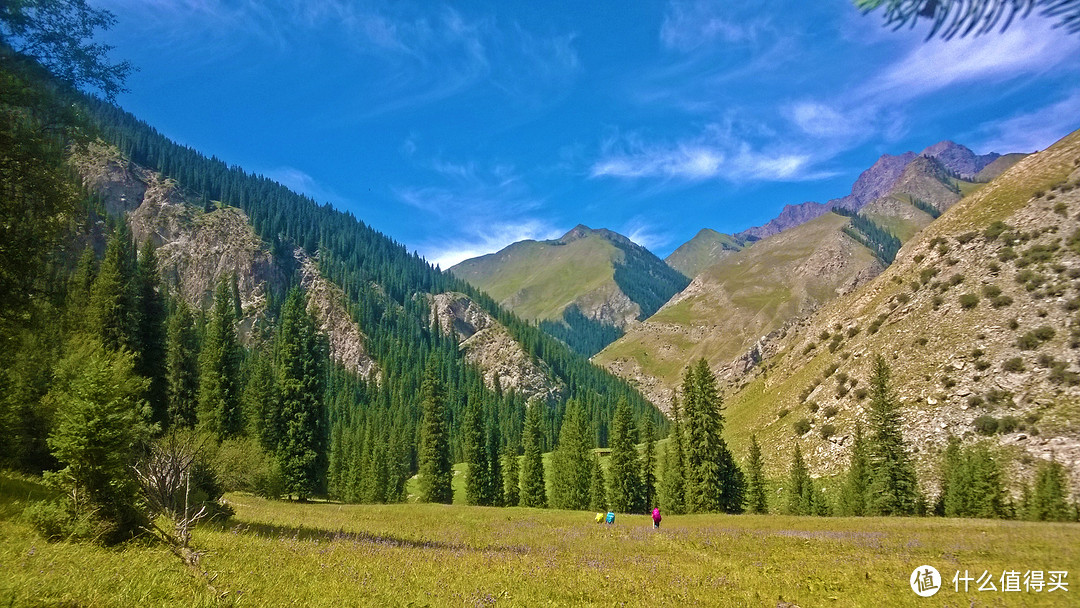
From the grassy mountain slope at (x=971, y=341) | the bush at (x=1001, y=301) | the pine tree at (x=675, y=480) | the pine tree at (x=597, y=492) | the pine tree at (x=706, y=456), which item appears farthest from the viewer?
the pine tree at (x=597, y=492)

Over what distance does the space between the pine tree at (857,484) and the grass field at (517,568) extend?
99.4 ft

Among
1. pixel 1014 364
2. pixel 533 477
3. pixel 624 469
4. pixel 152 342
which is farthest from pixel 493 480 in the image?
pixel 1014 364

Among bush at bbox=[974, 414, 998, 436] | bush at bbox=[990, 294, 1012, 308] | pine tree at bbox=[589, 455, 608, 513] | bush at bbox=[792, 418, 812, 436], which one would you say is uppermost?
bush at bbox=[990, 294, 1012, 308]

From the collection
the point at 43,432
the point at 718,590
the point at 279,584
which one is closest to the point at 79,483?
the point at 279,584

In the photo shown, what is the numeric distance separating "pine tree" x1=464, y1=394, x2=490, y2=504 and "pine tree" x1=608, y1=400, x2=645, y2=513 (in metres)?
17.0

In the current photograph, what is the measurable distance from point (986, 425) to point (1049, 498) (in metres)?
16.4

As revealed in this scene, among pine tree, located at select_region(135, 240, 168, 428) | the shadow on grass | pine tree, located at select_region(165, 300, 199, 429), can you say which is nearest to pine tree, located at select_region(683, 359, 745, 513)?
the shadow on grass

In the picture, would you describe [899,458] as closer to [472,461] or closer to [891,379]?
[891,379]

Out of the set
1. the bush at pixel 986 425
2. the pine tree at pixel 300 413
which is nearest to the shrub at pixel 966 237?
the bush at pixel 986 425

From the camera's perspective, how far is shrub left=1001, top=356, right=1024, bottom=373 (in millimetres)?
53500

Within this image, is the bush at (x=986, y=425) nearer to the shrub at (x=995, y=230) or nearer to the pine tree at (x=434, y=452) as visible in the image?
the shrub at (x=995, y=230)

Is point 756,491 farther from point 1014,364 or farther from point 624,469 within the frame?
point 1014,364

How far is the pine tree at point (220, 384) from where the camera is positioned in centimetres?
4366

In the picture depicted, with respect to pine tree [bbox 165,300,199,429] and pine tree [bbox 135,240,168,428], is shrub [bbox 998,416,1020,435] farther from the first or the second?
pine tree [bbox 165,300,199,429]
